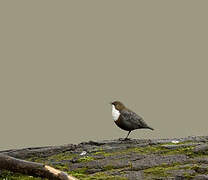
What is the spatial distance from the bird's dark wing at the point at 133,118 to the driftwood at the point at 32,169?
16.9ft

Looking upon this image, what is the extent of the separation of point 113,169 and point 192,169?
1.79 m

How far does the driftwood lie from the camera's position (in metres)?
8.38

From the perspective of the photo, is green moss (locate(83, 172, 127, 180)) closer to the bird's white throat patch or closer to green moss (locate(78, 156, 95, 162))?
green moss (locate(78, 156, 95, 162))

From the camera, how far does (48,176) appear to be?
8.52 m

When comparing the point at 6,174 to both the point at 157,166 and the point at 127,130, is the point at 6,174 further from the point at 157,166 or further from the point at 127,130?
the point at 127,130

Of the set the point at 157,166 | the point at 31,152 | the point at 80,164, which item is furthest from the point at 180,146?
the point at 31,152

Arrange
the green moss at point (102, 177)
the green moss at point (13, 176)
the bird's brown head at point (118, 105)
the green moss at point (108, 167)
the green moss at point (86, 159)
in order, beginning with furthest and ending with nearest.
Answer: the bird's brown head at point (118, 105), the green moss at point (86, 159), the green moss at point (108, 167), the green moss at point (13, 176), the green moss at point (102, 177)

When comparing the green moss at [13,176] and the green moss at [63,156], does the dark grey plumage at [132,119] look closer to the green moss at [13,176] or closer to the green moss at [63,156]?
the green moss at [63,156]

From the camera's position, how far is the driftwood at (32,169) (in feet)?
27.5

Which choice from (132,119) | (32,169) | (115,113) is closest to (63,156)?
(115,113)

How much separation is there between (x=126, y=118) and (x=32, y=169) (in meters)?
5.28

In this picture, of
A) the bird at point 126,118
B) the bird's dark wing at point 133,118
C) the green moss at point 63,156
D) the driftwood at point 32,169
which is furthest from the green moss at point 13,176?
the bird's dark wing at point 133,118

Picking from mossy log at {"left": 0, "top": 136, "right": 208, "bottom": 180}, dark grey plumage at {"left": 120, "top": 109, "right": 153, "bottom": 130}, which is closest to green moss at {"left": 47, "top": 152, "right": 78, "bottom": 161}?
mossy log at {"left": 0, "top": 136, "right": 208, "bottom": 180}

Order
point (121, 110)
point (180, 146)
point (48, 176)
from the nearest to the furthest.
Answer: point (48, 176), point (180, 146), point (121, 110)
